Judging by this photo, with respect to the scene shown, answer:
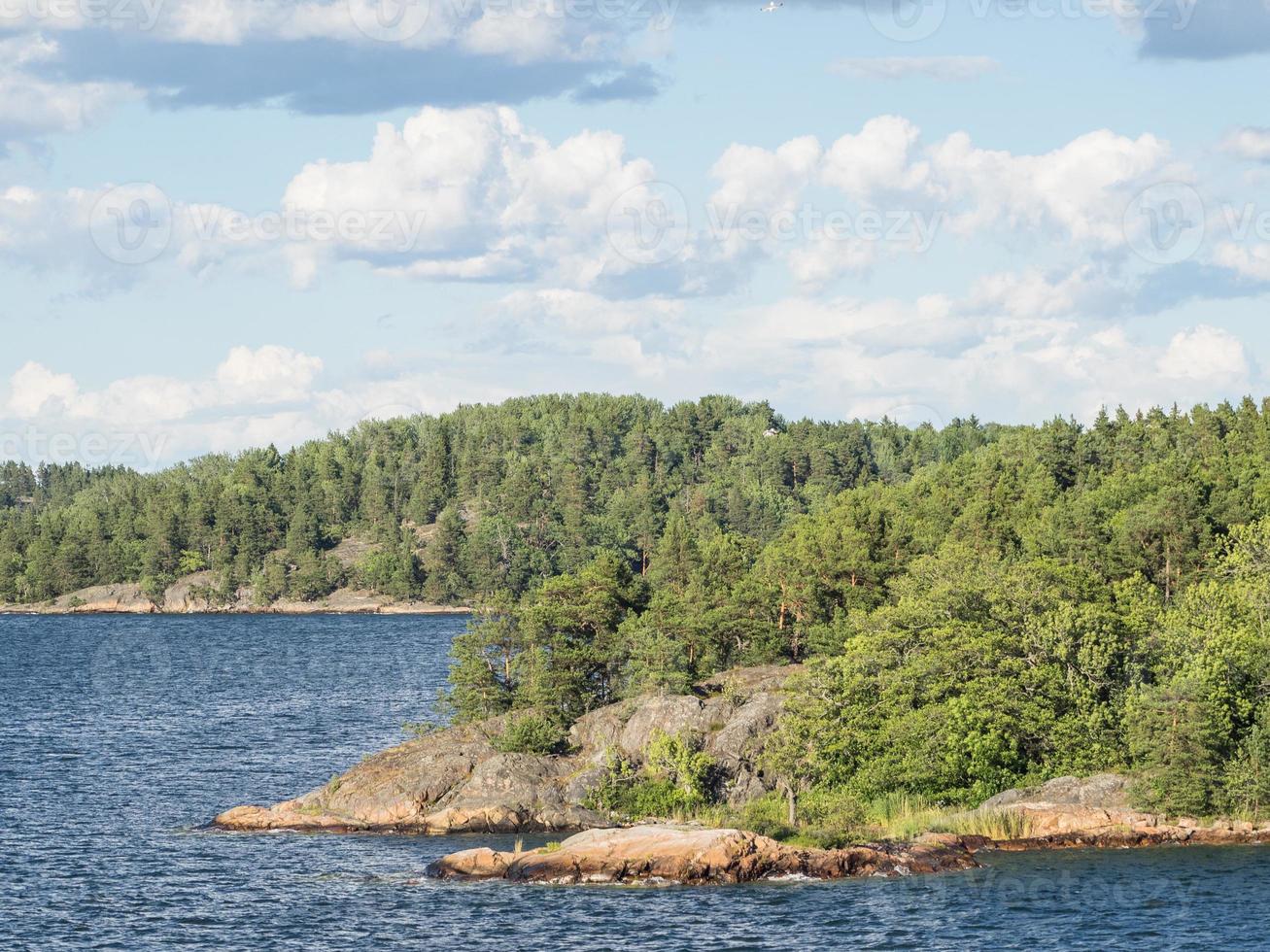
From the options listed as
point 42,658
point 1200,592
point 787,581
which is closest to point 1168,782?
point 1200,592

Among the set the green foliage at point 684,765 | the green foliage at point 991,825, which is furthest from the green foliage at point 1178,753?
the green foliage at point 684,765

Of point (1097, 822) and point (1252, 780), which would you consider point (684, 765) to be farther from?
point (1252, 780)

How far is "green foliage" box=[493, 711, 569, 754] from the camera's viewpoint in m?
85.4

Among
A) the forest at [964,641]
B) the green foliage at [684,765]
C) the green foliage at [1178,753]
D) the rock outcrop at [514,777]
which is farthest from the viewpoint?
the rock outcrop at [514,777]

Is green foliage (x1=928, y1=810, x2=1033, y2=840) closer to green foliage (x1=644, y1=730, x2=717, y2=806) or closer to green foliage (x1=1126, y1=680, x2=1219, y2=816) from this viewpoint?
green foliage (x1=1126, y1=680, x2=1219, y2=816)

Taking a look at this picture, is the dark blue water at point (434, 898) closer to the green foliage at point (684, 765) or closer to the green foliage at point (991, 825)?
Result: the green foliage at point (991, 825)

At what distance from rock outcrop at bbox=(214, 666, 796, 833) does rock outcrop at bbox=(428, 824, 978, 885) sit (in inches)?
363

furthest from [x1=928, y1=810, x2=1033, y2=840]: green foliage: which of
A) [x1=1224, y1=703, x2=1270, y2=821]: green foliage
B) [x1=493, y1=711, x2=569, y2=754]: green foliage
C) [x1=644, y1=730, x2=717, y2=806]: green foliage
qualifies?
[x1=493, y1=711, x2=569, y2=754]: green foliage

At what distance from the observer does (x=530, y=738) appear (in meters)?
85.5

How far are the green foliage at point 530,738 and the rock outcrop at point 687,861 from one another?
14758 millimetres

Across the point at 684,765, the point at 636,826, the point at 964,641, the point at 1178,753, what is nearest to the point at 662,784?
the point at 684,765

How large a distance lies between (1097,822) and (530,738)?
3067cm

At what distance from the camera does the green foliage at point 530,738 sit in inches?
3361

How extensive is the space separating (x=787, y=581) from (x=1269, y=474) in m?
42.3
